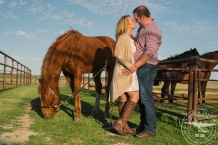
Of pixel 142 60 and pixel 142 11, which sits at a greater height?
pixel 142 11

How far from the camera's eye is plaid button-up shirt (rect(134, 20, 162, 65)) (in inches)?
107

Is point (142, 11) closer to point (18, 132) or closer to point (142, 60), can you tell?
point (142, 60)

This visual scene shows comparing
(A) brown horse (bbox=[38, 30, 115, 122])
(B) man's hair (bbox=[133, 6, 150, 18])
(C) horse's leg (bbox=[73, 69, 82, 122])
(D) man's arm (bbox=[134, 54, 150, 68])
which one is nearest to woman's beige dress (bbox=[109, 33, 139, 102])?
(D) man's arm (bbox=[134, 54, 150, 68])

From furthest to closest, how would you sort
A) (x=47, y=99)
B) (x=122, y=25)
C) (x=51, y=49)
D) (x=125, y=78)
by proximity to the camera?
(x=51, y=49) < (x=47, y=99) < (x=122, y=25) < (x=125, y=78)

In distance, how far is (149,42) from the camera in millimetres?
2709

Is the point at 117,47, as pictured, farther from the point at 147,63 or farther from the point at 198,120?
the point at 198,120

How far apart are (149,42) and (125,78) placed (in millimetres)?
570

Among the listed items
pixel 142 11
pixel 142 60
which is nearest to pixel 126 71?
pixel 142 60

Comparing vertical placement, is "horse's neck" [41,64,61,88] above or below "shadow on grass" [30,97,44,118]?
→ above

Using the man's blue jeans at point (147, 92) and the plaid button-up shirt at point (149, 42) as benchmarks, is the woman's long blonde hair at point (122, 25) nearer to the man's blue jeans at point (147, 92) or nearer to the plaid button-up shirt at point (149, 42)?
the plaid button-up shirt at point (149, 42)

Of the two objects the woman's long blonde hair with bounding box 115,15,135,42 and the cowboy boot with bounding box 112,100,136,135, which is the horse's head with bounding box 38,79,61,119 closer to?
the cowboy boot with bounding box 112,100,136,135

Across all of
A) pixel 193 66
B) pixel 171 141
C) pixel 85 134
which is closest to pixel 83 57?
pixel 85 134

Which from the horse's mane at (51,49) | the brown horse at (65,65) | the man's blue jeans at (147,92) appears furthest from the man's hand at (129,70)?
the horse's mane at (51,49)

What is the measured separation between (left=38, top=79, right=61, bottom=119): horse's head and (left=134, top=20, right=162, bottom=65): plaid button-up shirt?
1741 millimetres
